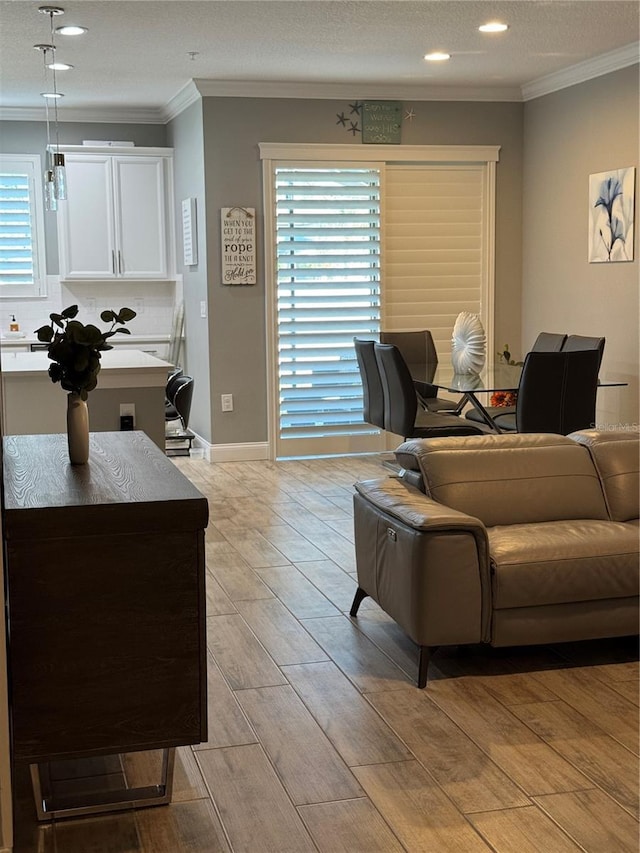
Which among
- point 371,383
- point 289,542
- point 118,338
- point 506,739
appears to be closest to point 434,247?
point 371,383

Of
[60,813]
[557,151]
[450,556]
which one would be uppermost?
[557,151]

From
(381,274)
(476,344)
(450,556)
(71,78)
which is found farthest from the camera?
(381,274)

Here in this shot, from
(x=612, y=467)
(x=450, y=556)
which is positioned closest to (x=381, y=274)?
(x=612, y=467)

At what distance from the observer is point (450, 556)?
3389 millimetres

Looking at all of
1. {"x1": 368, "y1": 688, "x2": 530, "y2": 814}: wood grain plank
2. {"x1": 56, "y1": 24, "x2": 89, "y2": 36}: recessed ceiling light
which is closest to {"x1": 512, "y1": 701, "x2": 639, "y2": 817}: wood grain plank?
{"x1": 368, "y1": 688, "x2": 530, "y2": 814}: wood grain plank

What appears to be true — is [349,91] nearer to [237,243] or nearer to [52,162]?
[237,243]

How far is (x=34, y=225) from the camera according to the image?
28.5 ft

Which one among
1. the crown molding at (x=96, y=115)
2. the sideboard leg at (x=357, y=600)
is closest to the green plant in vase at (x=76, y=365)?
the sideboard leg at (x=357, y=600)

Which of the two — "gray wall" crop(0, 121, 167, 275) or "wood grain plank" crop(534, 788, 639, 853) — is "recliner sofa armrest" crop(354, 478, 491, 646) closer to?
"wood grain plank" crop(534, 788, 639, 853)

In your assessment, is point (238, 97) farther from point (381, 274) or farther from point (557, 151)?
point (557, 151)

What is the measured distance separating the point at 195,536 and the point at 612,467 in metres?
2.03

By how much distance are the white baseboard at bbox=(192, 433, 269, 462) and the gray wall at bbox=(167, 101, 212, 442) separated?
10 centimetres

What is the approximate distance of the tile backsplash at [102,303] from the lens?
8695 mm

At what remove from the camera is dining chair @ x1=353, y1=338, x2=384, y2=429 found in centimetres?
647
